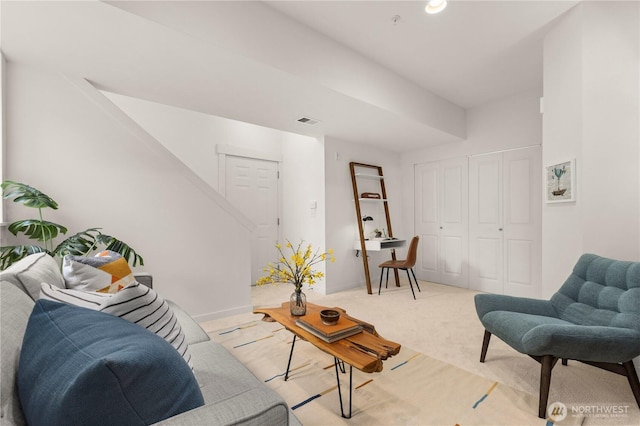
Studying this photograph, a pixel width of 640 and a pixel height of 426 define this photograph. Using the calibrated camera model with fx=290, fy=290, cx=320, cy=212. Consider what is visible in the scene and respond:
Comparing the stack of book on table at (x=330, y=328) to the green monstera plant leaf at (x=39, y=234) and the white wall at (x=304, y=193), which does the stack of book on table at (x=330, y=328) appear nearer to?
the green monstera plant leaf at (x=39, y=234)

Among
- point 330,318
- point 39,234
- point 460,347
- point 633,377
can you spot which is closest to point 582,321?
point 633,377

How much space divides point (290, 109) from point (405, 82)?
1.44 m

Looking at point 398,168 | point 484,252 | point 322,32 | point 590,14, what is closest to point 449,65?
point 590,14

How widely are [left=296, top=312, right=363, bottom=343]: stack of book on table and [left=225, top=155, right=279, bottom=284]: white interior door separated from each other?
128 inches

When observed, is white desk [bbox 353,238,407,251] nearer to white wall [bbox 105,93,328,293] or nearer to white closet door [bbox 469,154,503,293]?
white wall [bbox 105,93,328,293]

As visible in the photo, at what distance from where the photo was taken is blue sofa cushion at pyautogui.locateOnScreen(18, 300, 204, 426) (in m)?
0.54

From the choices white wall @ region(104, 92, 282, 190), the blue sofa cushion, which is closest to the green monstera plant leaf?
the blue sofa cushion

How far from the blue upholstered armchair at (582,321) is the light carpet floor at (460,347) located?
154mm

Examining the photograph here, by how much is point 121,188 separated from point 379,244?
3206 mm

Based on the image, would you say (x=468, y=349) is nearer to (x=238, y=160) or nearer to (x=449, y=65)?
(x=449, y=65)

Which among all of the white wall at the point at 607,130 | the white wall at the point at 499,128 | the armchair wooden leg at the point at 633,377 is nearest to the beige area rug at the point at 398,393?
the armchair wooden leg at the point at 633,377

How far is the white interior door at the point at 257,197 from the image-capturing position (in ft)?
15.5

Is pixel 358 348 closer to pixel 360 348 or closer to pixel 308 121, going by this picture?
pixel 360 348

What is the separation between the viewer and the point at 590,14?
217 centimetres
